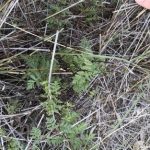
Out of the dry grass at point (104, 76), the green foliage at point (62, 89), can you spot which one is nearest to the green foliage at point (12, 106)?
the dry grass at point (104, 76)

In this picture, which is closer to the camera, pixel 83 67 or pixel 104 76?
pixel 83 67

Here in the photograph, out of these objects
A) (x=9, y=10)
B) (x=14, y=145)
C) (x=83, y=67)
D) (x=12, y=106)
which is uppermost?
(x=9, y=10)

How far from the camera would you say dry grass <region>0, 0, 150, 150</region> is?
84.4 inches

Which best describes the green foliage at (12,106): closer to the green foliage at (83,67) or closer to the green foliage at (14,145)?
the green foliage at (14,145)

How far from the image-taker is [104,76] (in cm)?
224

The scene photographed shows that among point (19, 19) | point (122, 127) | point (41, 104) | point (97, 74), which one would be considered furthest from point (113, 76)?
point (19, 19)

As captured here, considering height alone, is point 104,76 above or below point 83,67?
below

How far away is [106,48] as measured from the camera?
2.30 metres

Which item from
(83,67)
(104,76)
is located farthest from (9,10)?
(104,76)

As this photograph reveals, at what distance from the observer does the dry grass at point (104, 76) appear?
7.04 feet

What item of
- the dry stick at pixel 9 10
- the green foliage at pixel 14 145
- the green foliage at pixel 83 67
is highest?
the dry stick at pixel 9 10

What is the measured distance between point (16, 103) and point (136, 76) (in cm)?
70

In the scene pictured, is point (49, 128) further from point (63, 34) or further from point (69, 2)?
point (69, 2)

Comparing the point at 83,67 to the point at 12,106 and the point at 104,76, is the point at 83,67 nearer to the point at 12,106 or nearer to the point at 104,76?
the point at 104,76
